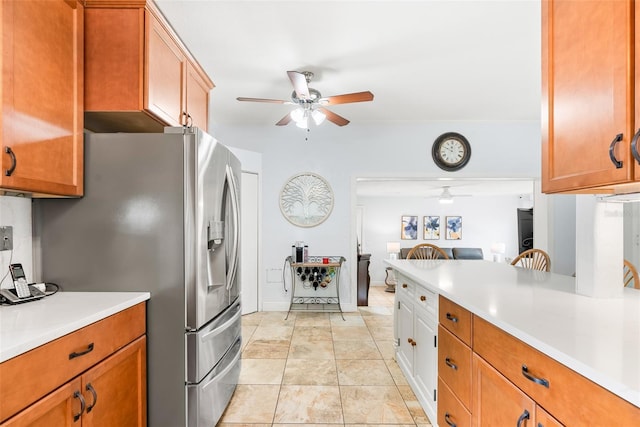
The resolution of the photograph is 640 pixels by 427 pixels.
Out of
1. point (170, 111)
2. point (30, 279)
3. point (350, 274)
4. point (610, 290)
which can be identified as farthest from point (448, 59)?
point (30, 279)

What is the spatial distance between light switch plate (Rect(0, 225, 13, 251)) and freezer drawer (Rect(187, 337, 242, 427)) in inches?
42.1

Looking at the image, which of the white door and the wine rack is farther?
the wine rack

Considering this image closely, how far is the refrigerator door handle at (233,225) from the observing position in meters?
1.98

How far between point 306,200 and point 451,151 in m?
2.11

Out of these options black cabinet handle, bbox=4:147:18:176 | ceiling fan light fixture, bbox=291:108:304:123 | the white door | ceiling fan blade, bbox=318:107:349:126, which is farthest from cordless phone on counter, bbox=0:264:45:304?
the white door

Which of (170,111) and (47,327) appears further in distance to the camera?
(170,111)

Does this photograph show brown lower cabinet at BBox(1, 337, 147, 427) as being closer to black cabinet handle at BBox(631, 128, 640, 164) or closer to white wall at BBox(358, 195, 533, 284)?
black cabinet handle at BBox(631, 128, 640, 164)

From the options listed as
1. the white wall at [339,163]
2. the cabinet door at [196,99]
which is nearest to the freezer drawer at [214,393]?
the cabinet door at [196,99]

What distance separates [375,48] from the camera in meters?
2.44

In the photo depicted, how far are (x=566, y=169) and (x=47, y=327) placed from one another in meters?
1.92

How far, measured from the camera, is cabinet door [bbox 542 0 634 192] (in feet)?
3.10

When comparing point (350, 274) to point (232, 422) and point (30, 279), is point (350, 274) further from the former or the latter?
point (30, 279)

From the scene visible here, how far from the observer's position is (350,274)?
4.36 m

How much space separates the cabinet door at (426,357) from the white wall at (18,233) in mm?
2151
